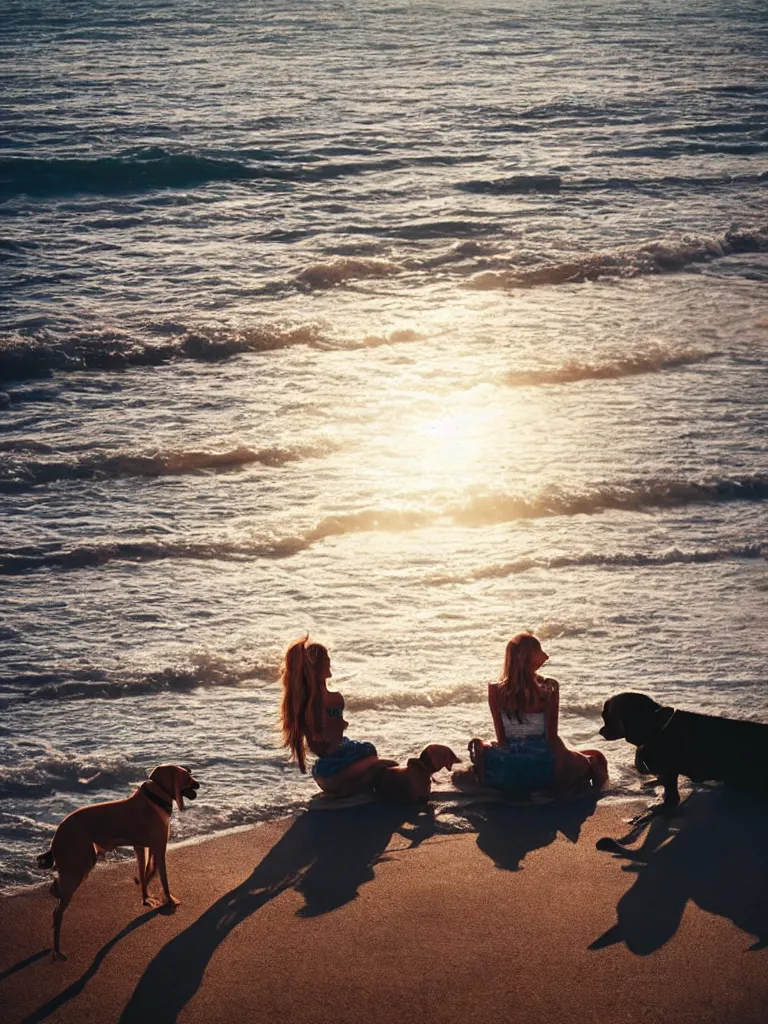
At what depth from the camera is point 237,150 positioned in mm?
24016

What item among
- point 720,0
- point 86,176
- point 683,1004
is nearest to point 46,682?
point 683,1004

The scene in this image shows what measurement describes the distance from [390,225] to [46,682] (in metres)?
14.3

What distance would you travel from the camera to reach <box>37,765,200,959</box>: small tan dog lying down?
197 inches

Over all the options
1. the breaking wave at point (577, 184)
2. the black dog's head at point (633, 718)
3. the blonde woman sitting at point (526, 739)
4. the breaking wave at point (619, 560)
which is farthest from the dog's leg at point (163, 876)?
the breaking wave at point (577, 184)

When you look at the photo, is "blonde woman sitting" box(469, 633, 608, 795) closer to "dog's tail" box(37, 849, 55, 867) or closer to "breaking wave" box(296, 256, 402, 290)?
"dog's tail" box(37, 849, 55, 867)

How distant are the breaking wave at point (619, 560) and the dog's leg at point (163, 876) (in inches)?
185

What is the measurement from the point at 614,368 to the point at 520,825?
386 inches

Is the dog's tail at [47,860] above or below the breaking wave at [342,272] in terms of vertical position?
below

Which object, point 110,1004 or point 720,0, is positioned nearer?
point 110,1004

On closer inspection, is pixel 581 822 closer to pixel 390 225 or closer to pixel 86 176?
pixel 390 225

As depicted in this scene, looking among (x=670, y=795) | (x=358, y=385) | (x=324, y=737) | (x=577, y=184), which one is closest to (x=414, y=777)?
(x=324, y=737)

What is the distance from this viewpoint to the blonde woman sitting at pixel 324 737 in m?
6.21

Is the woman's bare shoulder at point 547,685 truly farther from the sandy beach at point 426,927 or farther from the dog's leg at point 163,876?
the dog's leg at point 163,876

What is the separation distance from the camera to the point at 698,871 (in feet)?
18.2
